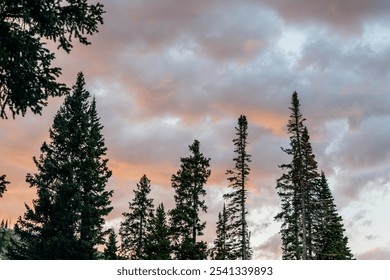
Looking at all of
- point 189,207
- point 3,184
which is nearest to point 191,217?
point 189,207

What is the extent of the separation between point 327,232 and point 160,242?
1964cm

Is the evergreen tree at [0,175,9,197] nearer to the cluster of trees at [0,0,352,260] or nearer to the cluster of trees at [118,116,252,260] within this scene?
the cluster of trees at [0,0,352,260]

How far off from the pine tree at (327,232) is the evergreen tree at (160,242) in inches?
534

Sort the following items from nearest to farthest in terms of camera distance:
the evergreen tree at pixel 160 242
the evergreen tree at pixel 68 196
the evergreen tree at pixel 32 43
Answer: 1. the evergreen tree at pixel 32 43
2. the evergreen tree at pixel 68 196
3. the evergreen tree at pixel 160 242

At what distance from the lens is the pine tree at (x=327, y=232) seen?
4388 centimetres

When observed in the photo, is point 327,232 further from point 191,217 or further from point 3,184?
point 3,184

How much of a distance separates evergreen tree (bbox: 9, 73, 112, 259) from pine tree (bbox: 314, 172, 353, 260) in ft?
68.2

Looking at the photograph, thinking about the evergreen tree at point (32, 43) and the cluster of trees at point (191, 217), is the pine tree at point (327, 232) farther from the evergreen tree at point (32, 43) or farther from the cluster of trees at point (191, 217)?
the evergreen tree at point (32, 43)

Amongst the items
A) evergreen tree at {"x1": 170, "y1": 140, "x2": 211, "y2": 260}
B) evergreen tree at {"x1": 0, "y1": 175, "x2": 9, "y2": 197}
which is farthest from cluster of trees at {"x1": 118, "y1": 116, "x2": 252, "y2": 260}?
evergreen tree at {"x1": 0, "y1": 175, "x2": 9, "y2": 197}

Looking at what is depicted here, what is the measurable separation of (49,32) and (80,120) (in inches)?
836

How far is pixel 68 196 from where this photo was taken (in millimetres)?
30312

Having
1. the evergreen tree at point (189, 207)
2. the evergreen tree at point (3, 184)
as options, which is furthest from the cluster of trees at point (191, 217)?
the evergreen tree at point (3, 184)

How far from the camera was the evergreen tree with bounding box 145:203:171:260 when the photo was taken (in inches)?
1534

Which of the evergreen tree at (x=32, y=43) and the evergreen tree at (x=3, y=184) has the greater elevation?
the evergreen tree at (x=32, y=43)
